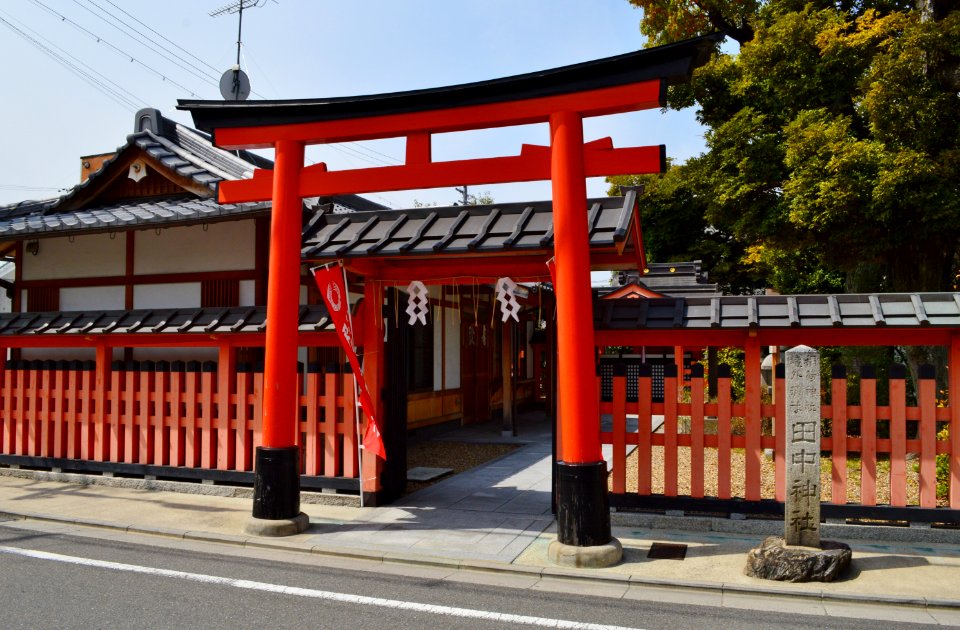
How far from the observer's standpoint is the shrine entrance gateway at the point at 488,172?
6.73 m

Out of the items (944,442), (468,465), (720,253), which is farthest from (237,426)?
(720,253)

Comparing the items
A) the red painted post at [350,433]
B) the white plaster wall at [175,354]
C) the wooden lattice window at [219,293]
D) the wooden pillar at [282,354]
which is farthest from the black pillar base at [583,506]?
the white plaster wall at [175,354]

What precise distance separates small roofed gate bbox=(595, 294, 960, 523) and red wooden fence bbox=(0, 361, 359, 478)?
151 inches

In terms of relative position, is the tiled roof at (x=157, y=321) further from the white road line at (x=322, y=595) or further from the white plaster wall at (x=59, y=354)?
the white road line at (x=322, y=595)

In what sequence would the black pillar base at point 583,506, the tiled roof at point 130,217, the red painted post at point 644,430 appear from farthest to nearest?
the tiled roof at point 130,217
the red painted post at point 644,430
the black pillar base at point 583,506

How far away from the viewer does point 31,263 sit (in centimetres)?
1291

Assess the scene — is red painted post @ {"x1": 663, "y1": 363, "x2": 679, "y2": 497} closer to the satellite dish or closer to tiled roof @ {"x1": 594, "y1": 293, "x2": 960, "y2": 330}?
tiled roof @ {"x1": 594, "y1": 293, "x2": 960, "y2": 330}

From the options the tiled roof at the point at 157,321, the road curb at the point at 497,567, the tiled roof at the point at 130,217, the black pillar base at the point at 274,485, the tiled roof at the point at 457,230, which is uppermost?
the tiled roof at the point at 130,217

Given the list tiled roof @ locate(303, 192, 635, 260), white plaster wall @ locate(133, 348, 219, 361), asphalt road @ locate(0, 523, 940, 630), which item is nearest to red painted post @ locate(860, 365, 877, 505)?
asphalt road @ locate(0, 523, 940, 630)

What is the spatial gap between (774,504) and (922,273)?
281 inches

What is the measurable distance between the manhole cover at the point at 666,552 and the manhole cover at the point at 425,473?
15.2 ft

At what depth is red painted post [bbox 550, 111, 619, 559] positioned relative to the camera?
6672 mm

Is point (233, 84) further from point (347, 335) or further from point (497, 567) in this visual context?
point (497, 567)

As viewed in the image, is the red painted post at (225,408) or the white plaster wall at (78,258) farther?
the white plaster wall at (78,258)
